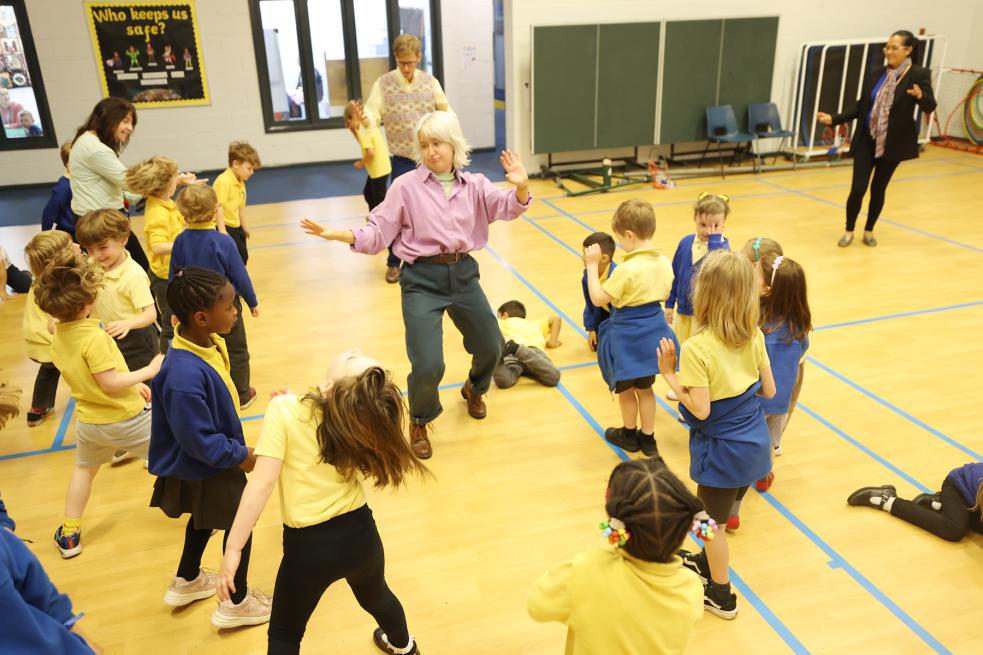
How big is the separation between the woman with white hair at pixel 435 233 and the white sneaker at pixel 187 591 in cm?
125

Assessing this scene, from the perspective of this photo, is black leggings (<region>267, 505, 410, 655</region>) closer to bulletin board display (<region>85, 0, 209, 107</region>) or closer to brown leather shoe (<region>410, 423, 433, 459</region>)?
brown leather shoe (<region>410, 423, 433, 459</region>)

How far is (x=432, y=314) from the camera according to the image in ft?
11.6

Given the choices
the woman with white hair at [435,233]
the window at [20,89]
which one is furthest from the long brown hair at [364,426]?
the window at [20,89]

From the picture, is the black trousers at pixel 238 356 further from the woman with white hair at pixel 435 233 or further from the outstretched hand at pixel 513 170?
the outstretched hand at pixel 513 170

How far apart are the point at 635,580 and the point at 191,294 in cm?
153

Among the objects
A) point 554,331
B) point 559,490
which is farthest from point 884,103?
point 559,490

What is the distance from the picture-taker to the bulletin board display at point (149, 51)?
9.30 meters

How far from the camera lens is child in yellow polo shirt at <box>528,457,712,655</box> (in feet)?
5.17

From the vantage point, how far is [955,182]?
29.0ft

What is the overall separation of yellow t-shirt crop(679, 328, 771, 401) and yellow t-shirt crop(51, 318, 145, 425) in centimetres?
216

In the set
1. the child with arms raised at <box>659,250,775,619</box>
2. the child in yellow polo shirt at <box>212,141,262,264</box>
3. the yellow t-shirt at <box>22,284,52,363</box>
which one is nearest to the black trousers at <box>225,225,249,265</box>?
the child in yellow polo shirt at <box>212,141,262,264</box>

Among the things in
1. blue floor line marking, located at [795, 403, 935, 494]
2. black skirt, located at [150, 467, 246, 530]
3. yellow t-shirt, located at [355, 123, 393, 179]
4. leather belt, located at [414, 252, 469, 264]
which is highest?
yellow t-shirt, located at [355, 123, 393, 179]

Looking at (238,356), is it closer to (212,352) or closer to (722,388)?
(212,352)

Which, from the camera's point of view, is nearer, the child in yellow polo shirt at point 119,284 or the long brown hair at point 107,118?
the child in yellow polo shirt at point 119,284
